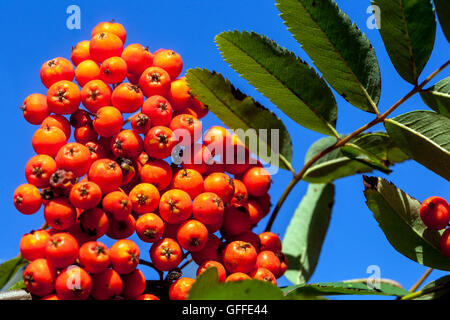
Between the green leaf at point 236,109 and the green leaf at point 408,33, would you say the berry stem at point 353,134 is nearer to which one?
the green leaf at point 408,33

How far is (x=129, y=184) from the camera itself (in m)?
2.15

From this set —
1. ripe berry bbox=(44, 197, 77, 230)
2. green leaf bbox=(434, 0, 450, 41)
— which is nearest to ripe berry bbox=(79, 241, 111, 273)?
ripe berry bbox=(44, 197, 77, 230)

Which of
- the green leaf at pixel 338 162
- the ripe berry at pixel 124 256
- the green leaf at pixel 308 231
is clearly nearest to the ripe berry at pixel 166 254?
the ripe berry at pixel 124 256

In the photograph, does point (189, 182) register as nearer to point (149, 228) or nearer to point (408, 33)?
point (149, 228)

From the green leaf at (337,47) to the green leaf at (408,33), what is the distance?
0.10m

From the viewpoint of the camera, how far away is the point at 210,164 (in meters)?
2.23

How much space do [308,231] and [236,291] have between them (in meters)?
1.56

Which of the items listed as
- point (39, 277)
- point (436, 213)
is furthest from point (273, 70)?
point (39, 277)

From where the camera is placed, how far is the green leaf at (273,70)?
225 cm

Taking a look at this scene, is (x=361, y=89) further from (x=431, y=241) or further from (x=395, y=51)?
(x=431, y=241)

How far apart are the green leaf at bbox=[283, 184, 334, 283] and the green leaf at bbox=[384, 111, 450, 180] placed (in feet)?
2.94

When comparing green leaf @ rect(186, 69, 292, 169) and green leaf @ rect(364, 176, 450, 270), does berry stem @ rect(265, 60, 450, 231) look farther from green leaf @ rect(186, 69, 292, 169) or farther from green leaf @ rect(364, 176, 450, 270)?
green leaf @ rect(364, 176, 450, 270)

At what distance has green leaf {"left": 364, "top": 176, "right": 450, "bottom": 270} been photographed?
84.1 inches
